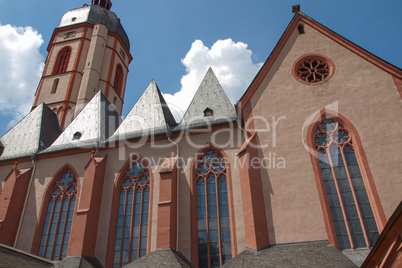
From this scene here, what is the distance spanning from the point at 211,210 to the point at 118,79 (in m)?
23.1

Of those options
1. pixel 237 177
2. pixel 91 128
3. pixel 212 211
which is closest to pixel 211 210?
pixel 212 211

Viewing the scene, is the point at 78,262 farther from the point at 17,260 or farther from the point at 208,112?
the point at 208,112

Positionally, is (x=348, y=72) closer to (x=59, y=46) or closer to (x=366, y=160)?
(x=366, y=160)

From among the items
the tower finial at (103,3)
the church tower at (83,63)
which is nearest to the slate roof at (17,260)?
the church tower at (83,63)

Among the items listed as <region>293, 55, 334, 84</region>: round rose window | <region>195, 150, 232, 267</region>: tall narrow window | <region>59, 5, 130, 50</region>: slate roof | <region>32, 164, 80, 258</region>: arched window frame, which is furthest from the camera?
<region>59, 5, 130, 50</region>: slate roof

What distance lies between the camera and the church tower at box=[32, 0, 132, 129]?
28906 millimetres

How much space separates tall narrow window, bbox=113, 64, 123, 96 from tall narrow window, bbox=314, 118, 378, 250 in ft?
77.4

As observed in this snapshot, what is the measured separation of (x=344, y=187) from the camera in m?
13.1

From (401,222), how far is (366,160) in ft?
20.3

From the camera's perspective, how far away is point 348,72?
15.2 m

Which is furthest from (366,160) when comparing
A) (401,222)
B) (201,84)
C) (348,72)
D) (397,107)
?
(201,84)

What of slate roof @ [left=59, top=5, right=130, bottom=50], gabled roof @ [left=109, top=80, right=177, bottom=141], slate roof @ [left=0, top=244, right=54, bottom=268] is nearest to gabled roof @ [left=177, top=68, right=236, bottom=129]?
gabled roof @ [left=109, top=80, right=177, bottom=141]

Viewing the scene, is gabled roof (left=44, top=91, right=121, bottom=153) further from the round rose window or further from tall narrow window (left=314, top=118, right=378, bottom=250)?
tall narrow window (left=314, top=118, right=378, bottom=250)

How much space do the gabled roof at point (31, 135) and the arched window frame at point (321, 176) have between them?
48.8 ft
